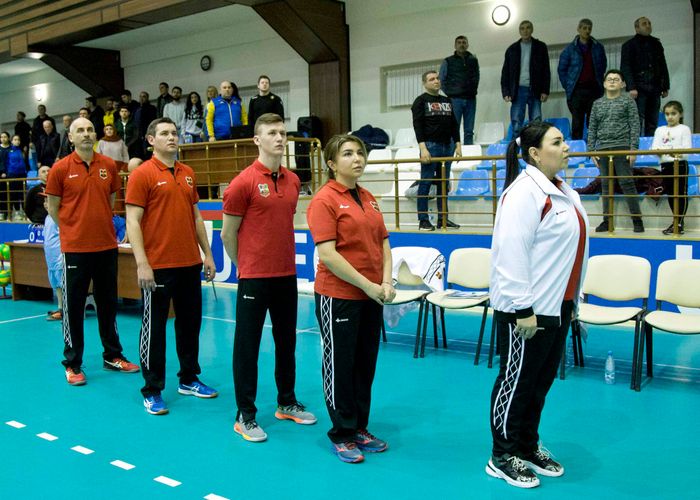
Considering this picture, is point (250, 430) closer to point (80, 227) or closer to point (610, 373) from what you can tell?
point (80, 227)

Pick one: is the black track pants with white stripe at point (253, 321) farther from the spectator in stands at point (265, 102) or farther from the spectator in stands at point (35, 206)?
the spectator in stands at point (265, 102)

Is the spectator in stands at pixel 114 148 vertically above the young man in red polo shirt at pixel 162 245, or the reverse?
the spectator in stands at pixel 114 148

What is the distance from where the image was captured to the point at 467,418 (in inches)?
167

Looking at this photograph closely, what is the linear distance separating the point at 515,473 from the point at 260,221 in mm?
1830

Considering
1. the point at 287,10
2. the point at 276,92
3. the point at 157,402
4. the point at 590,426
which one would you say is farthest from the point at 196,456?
the point at 276,92

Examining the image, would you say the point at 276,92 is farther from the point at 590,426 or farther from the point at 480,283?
the point at 590,426

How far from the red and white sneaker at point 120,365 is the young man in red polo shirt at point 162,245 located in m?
0.91

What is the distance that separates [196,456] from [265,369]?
70.0 inches

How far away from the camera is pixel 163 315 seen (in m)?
4.48

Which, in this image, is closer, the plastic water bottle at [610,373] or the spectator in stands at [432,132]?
the plastic water bottle at [610,373]

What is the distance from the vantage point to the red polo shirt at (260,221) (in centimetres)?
384

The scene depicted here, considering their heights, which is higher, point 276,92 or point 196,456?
point 276,92

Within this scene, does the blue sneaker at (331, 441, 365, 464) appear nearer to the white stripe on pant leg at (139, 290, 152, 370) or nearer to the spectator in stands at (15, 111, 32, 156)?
the white stripe on pant leg at (139, 290, 152, 370)

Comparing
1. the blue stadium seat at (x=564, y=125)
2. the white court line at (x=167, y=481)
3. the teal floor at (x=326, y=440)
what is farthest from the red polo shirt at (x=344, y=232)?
the blue stadium seat at (x=564, y=125)
